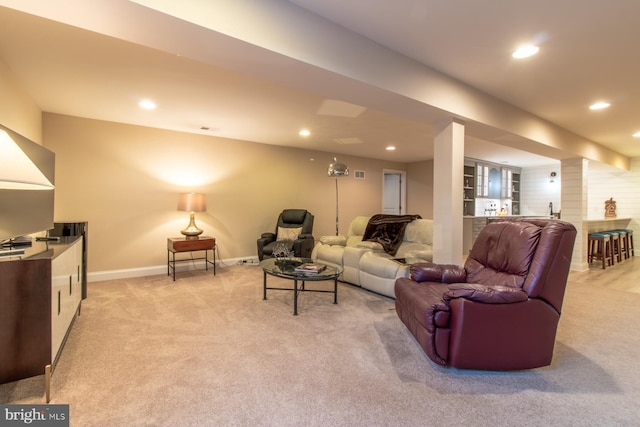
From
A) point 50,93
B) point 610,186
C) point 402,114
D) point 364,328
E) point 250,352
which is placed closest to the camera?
point 250,352

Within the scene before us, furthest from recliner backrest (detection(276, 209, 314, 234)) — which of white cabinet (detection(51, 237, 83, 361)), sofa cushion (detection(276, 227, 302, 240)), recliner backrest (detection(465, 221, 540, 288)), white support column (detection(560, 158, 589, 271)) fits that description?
white support column (detection(560, 158, 589, 271))

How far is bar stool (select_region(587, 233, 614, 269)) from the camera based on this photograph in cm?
550

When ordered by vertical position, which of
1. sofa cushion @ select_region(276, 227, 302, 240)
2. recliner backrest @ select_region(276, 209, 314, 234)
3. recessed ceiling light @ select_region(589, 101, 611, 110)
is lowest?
sofa cushion @ select_region(276, 227, 302, 240)

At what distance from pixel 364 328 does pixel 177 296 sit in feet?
7.58

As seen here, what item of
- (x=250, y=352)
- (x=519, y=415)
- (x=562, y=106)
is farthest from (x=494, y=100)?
(x=250, y=352)

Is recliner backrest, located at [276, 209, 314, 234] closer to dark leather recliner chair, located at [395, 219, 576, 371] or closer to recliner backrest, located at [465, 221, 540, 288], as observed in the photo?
recliner backrest, located at [465, 221, 540, 288]

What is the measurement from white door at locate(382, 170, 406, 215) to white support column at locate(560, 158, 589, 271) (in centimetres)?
363

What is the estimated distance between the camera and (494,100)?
11.1 ft

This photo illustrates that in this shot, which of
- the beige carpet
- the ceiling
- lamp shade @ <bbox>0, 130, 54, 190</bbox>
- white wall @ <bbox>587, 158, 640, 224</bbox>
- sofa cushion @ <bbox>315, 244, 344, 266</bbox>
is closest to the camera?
lamp shade @ <bbox>0, 130, 54, 190</bbox>

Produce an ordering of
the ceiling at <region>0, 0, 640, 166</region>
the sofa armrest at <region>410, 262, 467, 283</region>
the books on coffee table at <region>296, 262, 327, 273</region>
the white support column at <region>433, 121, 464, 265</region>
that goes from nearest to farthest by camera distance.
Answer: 1. the ceiling at <region>0, 0, 640, 166</region>
2. the sofa armrest at <region>410, 262, 467, 283</region>
3. the white support column at <region>433, 121, 464, 265</region>
4. the books on coffee table at <region>296, 262, 327, 273</region>

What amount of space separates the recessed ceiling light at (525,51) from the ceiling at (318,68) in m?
0.07

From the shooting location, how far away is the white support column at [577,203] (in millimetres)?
5301

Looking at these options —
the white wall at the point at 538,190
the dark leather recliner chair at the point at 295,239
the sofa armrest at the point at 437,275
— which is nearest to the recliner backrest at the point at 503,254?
the sofa armrest at the point at 437,275

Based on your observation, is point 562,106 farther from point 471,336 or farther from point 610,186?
point 610,186
